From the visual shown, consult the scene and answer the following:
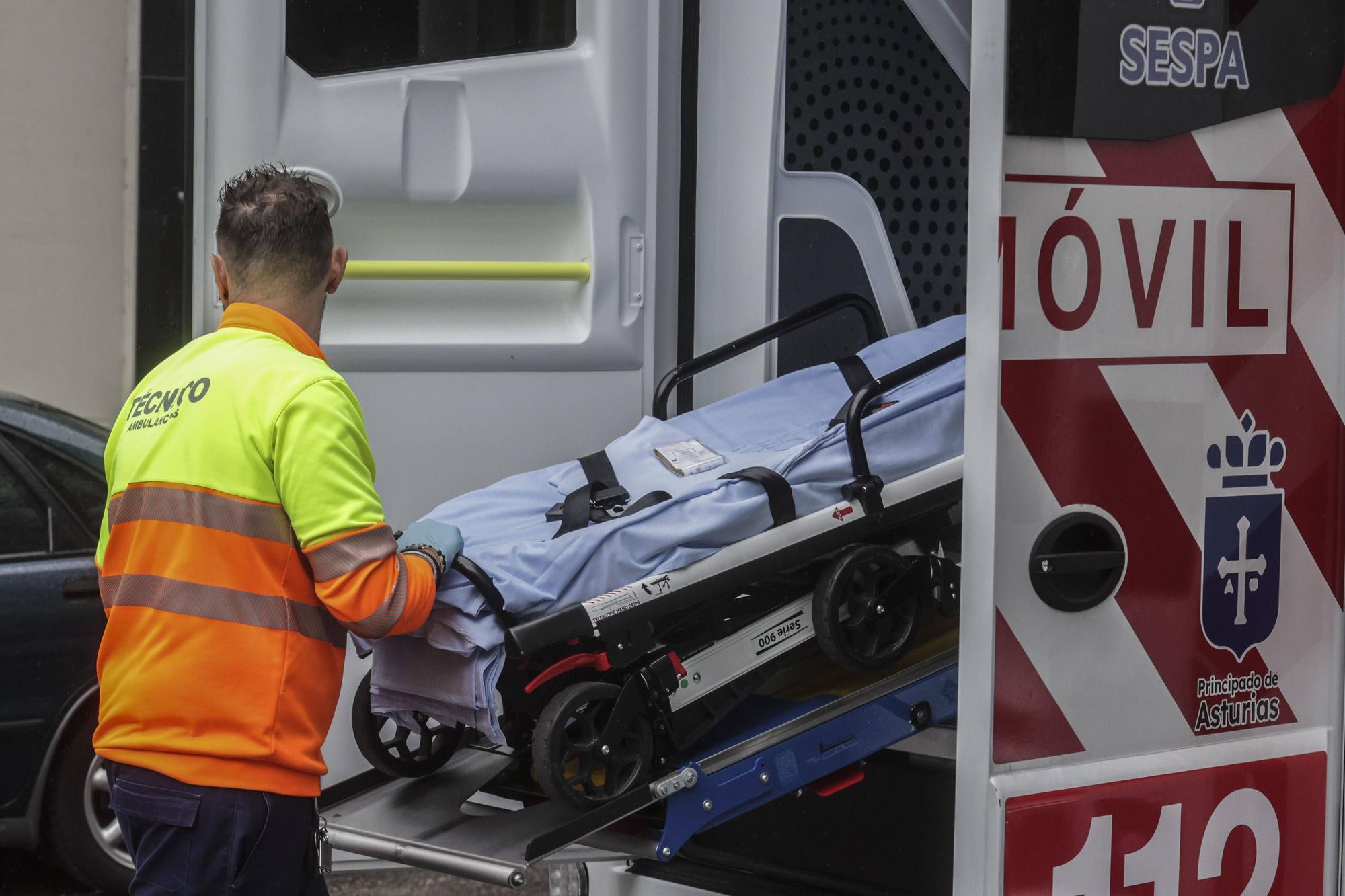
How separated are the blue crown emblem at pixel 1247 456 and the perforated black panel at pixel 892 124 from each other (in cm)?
124

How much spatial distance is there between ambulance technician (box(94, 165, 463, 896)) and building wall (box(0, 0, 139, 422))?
4.72 m

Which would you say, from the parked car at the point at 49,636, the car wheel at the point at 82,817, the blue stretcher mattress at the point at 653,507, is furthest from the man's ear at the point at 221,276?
the car wheel at the point at 82,817

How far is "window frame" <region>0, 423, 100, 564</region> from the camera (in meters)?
4.41

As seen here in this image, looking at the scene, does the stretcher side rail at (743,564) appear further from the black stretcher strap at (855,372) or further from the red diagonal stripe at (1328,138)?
the red diagonal stripe at (1328,138)

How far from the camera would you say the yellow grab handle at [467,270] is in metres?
2.57

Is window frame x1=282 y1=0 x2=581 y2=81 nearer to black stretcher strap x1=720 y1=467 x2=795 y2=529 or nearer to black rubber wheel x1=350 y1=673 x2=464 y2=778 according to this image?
black stretcher strap x1=720 y1=467 x2=795 y2=529

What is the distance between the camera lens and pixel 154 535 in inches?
78.8

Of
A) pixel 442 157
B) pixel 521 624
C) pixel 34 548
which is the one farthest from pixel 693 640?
pixel 34 548

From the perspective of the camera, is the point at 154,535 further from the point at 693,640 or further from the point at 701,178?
the point at 701,178

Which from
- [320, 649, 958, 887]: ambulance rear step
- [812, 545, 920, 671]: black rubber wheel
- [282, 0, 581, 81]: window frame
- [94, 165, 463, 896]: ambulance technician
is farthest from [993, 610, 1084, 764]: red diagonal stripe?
[282, 0, 581, 81]: window frame

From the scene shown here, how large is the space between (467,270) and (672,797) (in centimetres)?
92

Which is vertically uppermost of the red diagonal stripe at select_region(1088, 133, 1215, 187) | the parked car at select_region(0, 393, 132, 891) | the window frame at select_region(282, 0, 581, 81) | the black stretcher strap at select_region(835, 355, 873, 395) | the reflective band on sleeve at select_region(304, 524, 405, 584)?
the window frame at select_region(282, 0, 581, 81)

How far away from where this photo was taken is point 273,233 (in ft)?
6.89

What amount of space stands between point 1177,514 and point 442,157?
135cm
